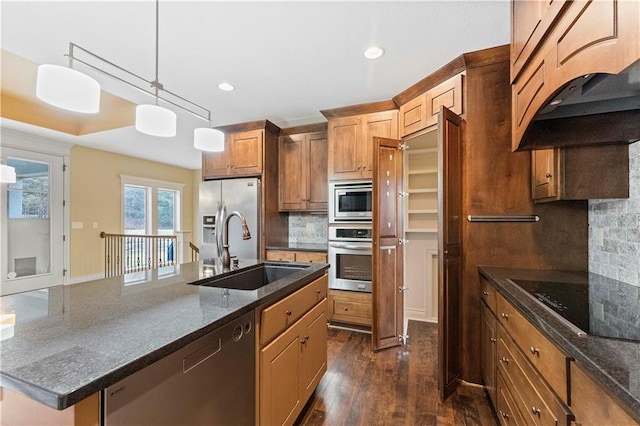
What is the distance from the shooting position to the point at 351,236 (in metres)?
3.25

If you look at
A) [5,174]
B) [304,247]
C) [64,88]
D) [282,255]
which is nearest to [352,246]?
[304,247]

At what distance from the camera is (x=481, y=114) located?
7.27 feet

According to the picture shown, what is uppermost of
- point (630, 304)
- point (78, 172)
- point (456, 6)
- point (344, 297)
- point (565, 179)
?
point (456, 6)

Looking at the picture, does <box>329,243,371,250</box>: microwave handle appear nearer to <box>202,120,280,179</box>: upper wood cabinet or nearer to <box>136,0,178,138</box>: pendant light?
<box>202,120,280,179</box>: upper wood cabinet

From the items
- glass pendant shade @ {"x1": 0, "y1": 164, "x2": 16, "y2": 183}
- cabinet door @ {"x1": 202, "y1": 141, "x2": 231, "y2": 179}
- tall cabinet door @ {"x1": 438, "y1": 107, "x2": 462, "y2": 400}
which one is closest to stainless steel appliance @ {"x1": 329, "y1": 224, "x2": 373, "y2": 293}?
tall cabinet door @ {"x1": 438, "y1": 107, "x2": 462, "y2": 400}

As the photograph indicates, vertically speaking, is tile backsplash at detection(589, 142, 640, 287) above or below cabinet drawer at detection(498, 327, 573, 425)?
above

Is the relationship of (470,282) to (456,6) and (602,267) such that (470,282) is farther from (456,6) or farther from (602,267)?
(456,6)

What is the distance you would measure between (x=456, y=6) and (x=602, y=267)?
1.90 meters

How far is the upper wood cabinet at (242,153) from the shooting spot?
12.3 feet

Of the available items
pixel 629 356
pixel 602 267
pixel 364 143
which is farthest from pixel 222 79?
pixel 602 267

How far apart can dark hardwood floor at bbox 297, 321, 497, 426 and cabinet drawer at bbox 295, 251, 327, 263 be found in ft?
3.24

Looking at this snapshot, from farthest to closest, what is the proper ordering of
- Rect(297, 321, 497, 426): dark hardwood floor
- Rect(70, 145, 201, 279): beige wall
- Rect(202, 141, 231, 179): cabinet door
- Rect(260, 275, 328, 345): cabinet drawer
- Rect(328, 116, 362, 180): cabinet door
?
Rect(70, 145, 201, 279): beige wall < Rect(202, 141, 231, 179): cabinet door < Rect(328, 116, 362, 180): cabinet door < Rect(297, 321, 497, 426): dark hardwood floor < Rect(260, 275, 328, 345): cabinet drawer

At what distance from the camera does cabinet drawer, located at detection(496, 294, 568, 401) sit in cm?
98

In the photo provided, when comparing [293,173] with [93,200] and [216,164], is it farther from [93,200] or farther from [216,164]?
[93,200]
